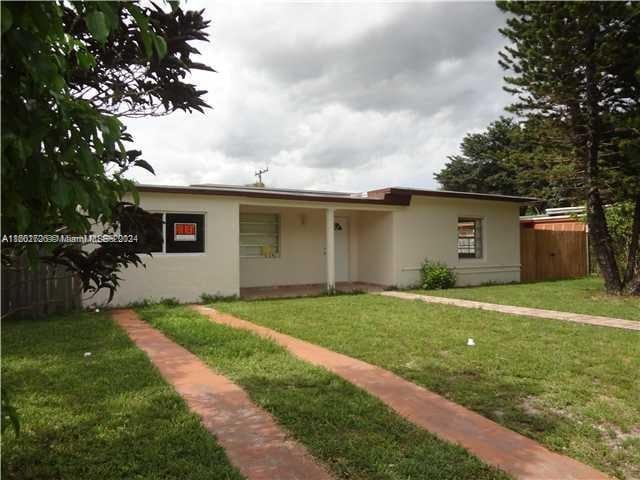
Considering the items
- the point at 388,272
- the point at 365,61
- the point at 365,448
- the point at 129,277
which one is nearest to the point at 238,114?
the point at 365,61

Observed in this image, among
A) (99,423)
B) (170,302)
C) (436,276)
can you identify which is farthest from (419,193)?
(99,423)

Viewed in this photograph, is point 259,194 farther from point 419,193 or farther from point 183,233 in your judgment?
point 419,193

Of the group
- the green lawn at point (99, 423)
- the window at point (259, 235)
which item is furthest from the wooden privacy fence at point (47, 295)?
the window at point (259, 235)

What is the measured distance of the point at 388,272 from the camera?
46.8ft

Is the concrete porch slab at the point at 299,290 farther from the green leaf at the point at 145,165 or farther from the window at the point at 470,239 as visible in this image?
the green leaf at the point at 145,165

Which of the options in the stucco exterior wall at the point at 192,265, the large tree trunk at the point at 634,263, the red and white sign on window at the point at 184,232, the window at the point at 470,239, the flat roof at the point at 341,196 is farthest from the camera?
the window at the point at 470,239

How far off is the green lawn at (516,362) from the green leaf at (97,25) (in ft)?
12.4

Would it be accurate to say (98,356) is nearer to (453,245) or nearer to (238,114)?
(238,114)

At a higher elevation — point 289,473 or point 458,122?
point 458,122

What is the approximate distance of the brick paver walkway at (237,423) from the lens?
122 inches

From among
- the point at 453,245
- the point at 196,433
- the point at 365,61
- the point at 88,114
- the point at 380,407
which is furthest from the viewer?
the point at 453,245

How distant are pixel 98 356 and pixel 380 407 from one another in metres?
3.70

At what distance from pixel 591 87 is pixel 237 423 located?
449 inches

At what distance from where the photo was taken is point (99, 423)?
3795mm
